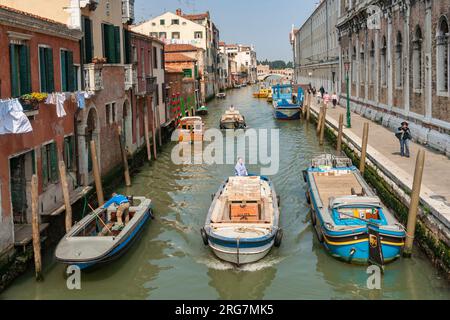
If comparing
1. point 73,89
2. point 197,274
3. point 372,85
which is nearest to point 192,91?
point 372,85

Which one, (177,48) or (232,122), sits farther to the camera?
(177,48)

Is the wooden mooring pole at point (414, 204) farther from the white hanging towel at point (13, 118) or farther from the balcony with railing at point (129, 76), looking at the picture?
the balcony with railing at point (129, 76)

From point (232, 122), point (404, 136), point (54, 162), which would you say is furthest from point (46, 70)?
point (232, 122)

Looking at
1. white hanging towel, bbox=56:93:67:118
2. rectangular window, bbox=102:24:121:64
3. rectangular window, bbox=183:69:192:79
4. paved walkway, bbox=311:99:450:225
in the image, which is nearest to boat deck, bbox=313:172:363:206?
paved walkway, bbox=311:99:450:225

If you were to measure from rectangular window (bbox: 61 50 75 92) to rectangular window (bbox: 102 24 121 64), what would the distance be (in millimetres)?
3225

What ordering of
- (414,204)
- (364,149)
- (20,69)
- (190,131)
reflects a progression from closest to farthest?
(414,204)
(20,69)
(364,149)
(190,131)

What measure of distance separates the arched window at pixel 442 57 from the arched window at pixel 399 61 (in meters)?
4.98

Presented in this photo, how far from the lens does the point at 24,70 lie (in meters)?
11.2

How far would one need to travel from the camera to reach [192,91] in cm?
4178

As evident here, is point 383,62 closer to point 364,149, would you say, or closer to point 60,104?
point 364,149

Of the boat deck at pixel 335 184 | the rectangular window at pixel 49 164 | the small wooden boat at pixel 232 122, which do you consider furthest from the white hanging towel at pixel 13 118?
the small wooden boat at pixel 232 122

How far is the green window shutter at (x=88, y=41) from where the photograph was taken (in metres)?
15.3

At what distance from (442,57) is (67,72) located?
446 inches
